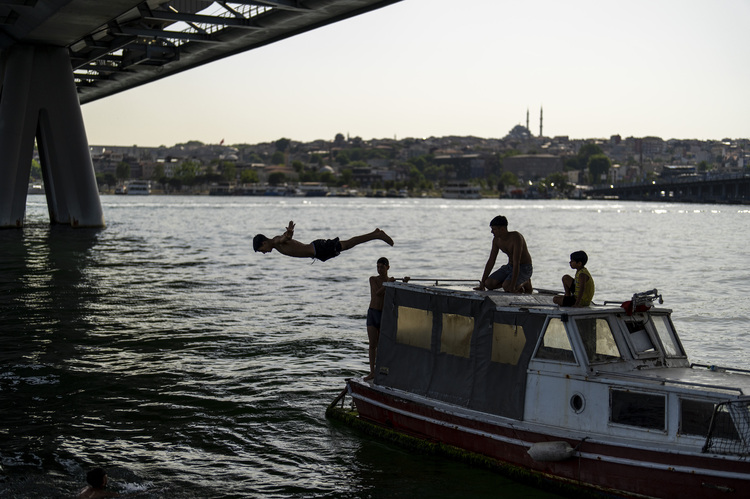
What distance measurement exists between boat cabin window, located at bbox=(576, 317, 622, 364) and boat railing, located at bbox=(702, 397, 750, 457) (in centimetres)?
163

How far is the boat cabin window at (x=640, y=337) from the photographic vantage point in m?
10.9

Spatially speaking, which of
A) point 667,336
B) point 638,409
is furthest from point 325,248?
point 638,409

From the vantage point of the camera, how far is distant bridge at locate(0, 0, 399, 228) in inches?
1521

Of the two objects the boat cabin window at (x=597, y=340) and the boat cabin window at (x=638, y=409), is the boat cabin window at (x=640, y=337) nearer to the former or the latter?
the boat cabin window at (x=597, y=340)

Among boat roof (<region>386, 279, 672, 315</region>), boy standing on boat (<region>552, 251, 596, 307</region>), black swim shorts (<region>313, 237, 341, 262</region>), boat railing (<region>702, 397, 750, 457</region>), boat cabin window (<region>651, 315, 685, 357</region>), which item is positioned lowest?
boat railing (<region>702, 397, 750, 457</region>)

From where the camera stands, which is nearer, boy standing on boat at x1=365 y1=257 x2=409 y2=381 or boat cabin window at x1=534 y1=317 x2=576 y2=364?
boat cabin window at x1=534 y1=317 x2=576 y2=364

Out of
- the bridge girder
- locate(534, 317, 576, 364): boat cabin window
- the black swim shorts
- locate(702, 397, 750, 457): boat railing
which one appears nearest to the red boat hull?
locate(702, 397, 750, 457): boat railing

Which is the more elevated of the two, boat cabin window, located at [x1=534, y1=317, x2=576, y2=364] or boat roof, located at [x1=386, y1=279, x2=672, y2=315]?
boat roof, located at [x1=386, y1=279, x2=672, y2=315]

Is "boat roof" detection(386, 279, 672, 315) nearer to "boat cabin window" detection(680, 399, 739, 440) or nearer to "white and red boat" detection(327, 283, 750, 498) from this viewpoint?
"white and red boat" detection(327, 283, 750, 498)

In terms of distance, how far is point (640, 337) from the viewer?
1107 cm

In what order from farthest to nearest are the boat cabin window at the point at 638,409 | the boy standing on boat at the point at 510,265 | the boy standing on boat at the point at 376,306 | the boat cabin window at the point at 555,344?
the boy standing on boat at the point at 376,306
the boy standing on boat at the point at 510,265
the boat cabin window at the point at 555,344
the boat cabin window at the point at 638,409

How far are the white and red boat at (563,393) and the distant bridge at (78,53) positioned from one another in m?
24.4

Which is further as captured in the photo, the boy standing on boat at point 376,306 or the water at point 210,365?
the boy standing on boat at point 376,306

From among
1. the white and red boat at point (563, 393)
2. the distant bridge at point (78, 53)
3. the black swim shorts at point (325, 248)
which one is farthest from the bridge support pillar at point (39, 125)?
the white and red boat at point (563, 393)
